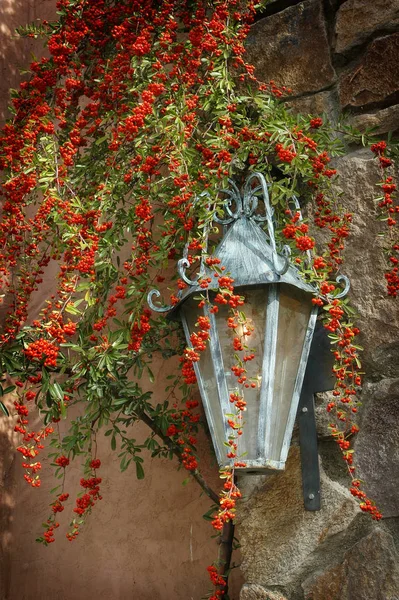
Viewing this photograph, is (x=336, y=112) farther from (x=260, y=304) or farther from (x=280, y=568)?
(x=280, y=568)

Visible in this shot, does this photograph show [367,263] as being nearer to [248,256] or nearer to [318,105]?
[248,256]

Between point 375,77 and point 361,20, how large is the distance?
0.17 meters

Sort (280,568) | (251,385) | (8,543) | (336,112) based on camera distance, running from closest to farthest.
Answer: (251,385) < (280,568) < (336,112) < (8,543)

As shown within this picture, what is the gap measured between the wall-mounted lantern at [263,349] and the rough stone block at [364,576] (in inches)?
6.1

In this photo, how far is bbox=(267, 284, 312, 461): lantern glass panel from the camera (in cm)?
185

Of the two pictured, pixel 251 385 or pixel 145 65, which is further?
pixel 145 65

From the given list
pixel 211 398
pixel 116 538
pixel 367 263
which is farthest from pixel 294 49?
pixel 116 538

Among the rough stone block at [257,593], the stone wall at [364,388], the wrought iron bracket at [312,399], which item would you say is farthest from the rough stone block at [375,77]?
the rough stone block at [257,593]

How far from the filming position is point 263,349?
1.84m

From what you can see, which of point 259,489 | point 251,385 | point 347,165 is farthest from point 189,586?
point 347,165

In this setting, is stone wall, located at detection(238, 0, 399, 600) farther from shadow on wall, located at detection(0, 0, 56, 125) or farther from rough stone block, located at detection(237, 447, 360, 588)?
shadow on wall, located at detection(0, 0, 56, 125)

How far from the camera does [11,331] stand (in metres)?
2.20

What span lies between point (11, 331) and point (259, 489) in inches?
31.0

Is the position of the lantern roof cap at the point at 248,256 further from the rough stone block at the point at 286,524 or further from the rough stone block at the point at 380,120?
the rough stone block at the point at 286,524
